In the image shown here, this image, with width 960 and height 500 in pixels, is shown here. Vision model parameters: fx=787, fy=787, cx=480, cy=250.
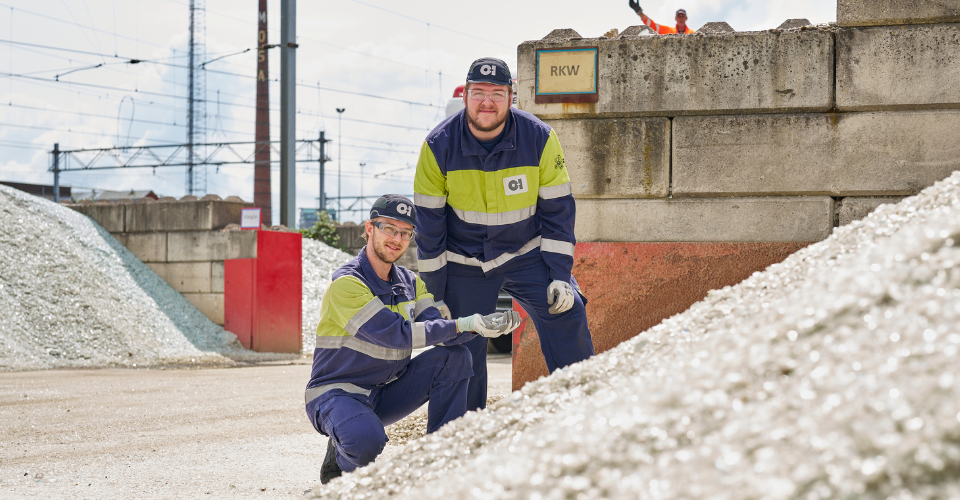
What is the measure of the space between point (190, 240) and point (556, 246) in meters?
8.79

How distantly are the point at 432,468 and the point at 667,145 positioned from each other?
10.5 ft

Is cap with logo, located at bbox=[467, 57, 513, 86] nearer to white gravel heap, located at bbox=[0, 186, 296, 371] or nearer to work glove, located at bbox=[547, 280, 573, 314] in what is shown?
work glove, located at bbox=[547, 280, 573, 314]

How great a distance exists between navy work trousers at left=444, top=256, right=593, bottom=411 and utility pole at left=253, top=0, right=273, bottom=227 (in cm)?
3034

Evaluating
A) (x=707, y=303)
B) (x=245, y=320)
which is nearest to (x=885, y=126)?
(x=707, y=303)

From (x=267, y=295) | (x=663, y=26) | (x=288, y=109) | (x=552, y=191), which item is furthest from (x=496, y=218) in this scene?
(x=288, y=109)

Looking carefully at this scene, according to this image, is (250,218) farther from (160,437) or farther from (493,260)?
(493,260)

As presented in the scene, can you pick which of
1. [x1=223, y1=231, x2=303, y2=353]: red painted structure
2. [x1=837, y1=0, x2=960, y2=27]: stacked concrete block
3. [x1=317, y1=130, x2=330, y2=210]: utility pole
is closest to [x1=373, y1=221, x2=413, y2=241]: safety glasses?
[x1=837, y1=0, x2=960, y2=27]: stacked concrete block

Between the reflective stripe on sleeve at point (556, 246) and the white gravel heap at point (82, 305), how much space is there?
23.7 feet

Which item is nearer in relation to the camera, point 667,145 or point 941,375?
point 941,375

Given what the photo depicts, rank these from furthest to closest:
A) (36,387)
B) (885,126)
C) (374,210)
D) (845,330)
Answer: (36,387), (885,126), (374,210), (845,330)

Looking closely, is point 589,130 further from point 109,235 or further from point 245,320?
point 109,235

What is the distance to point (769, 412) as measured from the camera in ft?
4.90

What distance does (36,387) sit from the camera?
707cm

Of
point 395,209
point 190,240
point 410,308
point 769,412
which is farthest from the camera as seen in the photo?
point 190,240
